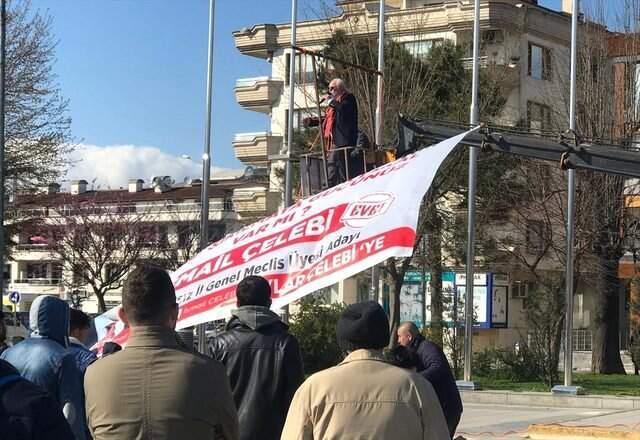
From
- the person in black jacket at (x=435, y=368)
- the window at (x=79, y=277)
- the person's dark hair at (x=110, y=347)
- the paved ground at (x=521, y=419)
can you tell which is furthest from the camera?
the window at (x=79, y=277)

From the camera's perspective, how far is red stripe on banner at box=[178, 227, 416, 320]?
20.5ft

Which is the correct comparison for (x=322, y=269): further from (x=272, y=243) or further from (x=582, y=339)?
(x=582, y=339)

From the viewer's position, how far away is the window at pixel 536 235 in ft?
116

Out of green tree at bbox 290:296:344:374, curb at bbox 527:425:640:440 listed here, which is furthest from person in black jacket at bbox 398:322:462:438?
green tree at bbox 290:296:344:374

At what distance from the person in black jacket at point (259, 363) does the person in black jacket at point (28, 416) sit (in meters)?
3.01

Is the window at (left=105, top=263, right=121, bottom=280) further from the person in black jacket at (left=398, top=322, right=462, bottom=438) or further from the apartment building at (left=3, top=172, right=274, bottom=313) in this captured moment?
the person in black jacket at (left=398, top=322, right=462, bottom=438)

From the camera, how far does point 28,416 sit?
10.7 ft

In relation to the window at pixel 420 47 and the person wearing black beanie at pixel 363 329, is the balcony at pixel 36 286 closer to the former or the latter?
the window at pixel 420 47

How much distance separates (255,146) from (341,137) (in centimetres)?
3833

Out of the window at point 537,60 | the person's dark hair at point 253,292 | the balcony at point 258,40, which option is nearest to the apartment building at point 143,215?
the balcony at point 258,40

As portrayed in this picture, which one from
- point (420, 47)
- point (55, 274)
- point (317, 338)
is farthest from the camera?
point (55, 274)

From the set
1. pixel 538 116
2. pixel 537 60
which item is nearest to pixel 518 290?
pixel 537 60

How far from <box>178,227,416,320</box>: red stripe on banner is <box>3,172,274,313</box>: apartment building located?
104 feet

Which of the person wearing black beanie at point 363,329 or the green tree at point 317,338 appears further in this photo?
the green tree at point 317,338
